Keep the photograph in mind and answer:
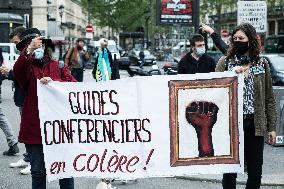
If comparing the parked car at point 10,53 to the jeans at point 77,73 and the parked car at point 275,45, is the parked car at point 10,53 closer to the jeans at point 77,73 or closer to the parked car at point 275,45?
the jeans at point 77,73

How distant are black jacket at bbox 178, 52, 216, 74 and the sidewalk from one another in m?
1.33

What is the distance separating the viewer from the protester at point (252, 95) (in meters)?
5.32

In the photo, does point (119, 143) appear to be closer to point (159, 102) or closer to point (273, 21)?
point (159, 102)

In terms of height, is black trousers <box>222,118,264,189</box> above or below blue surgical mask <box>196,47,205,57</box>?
below

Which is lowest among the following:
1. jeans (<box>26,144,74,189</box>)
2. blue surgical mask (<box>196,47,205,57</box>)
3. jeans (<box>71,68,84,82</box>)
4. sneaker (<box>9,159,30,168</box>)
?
sneaker (<box>9,159,30,168</box>)

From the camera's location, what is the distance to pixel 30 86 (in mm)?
5520

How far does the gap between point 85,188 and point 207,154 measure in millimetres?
2119

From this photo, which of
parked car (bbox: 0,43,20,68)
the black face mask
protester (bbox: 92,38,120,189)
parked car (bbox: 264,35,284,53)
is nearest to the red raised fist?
the black face mask

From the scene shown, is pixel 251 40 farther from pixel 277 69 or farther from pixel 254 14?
pixel 277 69

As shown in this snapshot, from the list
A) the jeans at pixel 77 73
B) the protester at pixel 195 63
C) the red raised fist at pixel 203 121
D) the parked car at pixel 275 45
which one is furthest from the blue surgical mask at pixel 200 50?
the parked car at pixel 275 45

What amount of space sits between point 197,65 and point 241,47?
2521 millimetres

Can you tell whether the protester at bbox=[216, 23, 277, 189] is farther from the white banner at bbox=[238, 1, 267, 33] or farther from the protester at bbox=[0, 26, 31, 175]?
the white banner at bbox=[238, 1, 267, 33]

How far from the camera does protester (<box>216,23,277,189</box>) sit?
17.5 feet

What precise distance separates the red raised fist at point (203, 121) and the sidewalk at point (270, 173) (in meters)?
1.95
